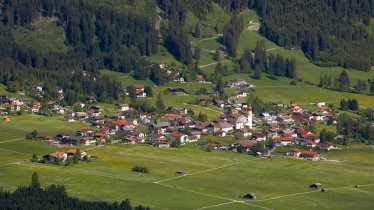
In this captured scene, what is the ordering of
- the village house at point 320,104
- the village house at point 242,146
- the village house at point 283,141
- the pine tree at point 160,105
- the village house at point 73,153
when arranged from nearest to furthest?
1. the village house at point 73,153
2. the village house at point 242,146
3. the village house at point 283,141
4. the pine tree at point 160,105
5. the village house at point 320,104

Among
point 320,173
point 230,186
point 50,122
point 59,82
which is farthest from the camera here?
point 59,82

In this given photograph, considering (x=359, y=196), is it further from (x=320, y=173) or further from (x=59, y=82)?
(x=59, y=82)

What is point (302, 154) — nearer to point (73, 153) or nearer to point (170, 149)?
point (170, 149)

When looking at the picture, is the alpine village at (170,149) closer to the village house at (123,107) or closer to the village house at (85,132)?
the village house at (85,132)

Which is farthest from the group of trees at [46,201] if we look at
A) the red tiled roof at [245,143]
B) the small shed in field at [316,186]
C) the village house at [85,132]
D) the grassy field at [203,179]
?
the village house at [85,132]

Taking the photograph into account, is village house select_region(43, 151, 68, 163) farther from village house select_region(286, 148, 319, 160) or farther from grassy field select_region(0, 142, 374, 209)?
village house select_region(286, 148, 319, 160)

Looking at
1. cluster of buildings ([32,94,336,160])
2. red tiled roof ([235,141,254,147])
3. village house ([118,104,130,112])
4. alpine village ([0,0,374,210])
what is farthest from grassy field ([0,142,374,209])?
village house ([118,104,130,112])

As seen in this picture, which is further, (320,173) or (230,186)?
(320,173)

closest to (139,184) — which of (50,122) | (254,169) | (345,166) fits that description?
(254,169)
